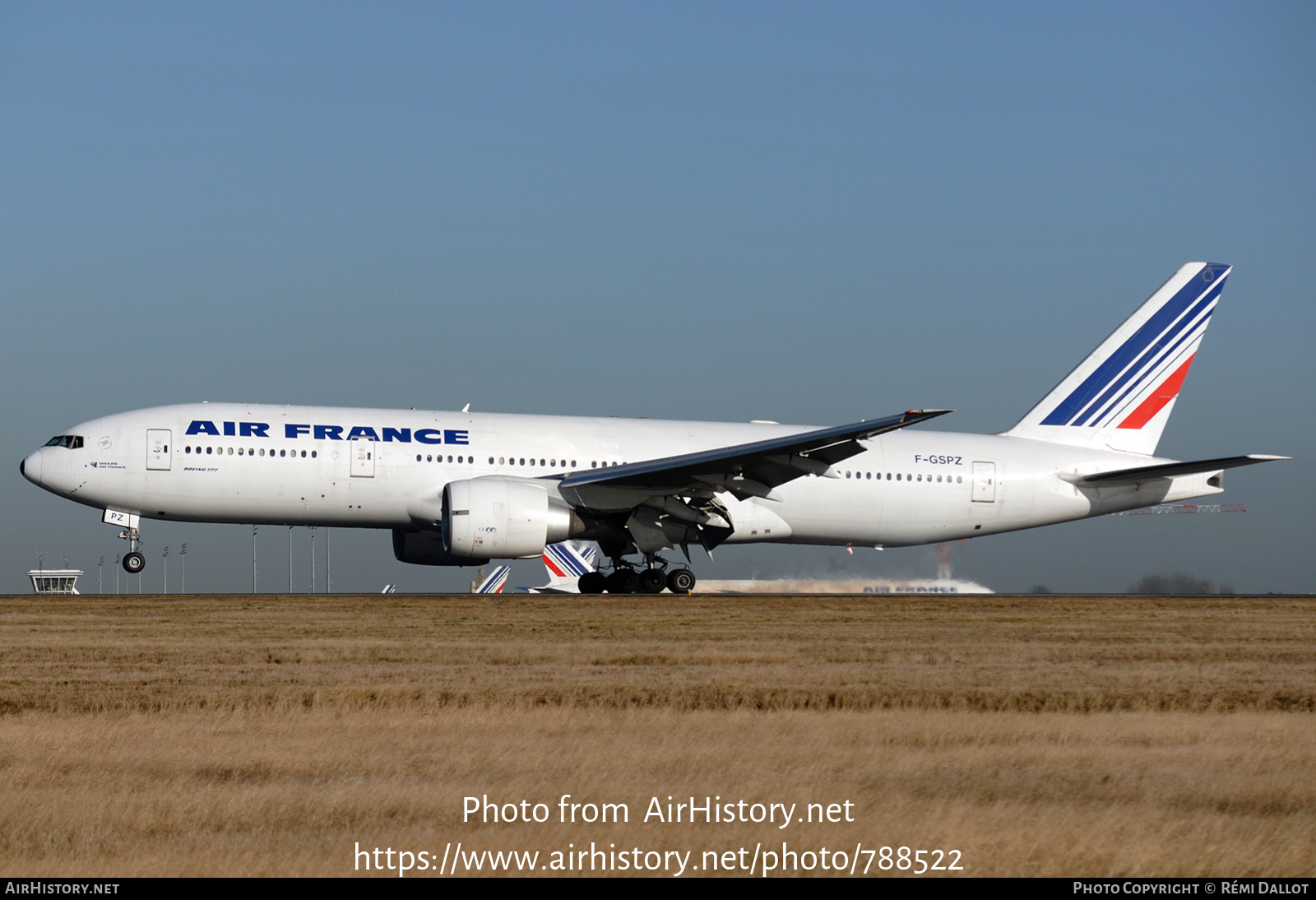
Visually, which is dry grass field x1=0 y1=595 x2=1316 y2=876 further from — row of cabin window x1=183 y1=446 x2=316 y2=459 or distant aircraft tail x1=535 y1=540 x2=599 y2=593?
distant aircraft tail x1=535 y1=540 x2=599 y2=593

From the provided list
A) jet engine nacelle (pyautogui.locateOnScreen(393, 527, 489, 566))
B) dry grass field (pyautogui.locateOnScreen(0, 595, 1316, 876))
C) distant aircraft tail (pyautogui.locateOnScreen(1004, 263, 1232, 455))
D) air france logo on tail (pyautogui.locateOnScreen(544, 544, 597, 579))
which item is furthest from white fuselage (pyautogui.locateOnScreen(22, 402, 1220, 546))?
air france logo on tail (pyautogui.locateOnScreen(544, 544, 597, 579))

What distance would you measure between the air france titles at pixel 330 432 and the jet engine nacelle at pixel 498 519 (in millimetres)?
1973

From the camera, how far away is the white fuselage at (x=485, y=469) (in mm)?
28312

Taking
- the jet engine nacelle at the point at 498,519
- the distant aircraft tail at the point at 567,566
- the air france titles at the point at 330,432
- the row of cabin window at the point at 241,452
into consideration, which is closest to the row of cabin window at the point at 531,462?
the air france titles at the point at 330,432

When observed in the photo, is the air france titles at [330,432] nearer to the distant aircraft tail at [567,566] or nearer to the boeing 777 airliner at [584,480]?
the boeing 777 airliner at [584,480]

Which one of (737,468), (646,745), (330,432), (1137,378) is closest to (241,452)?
(330,432)

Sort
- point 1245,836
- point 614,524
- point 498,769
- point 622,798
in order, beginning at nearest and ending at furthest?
1. point 1245,836
2. point 622,798
3. point 498,769
4. point 614,524

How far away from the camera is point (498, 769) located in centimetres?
908

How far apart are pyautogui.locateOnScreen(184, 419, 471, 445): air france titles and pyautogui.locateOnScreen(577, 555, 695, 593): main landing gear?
4.62 m

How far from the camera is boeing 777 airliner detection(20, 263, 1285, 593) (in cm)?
2814

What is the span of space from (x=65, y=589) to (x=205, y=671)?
5528 centimetres

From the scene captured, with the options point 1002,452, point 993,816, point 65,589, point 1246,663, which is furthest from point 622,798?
point 65,589

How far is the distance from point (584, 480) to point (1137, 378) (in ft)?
54.5
